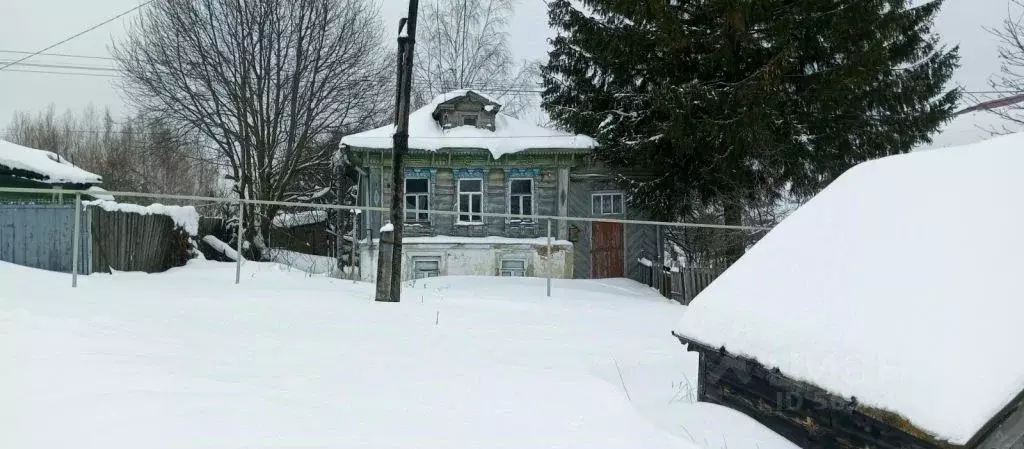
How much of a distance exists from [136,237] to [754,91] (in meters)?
13.9

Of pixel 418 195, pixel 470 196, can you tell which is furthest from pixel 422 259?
pixel 470 196

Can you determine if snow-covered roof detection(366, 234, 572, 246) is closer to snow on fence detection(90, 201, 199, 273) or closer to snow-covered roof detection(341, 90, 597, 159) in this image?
snow-covered roof detection(341, 90, 597, 159)

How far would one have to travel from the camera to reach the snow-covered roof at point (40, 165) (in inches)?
775

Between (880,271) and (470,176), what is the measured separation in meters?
16.7

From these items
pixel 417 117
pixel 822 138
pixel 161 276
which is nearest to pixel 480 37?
pixel 417 117

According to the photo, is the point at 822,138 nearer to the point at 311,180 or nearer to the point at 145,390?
the point at 145,390

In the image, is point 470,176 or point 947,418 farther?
point 470,176

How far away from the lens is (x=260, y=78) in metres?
24.2

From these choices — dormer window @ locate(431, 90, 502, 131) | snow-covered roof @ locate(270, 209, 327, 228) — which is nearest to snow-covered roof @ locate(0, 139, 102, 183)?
snow-covered roof @ locate(270, 209, 327, 228)

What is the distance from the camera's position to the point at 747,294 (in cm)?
459

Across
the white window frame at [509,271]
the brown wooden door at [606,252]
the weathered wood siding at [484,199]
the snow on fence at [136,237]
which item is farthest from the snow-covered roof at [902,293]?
the brown wooden door at [606,252]

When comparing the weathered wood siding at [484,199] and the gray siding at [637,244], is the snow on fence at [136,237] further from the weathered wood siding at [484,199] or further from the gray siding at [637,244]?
the gray siding at [637,244]

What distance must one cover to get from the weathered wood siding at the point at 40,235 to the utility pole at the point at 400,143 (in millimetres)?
5669

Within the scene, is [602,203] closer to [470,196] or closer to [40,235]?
[470,196]
